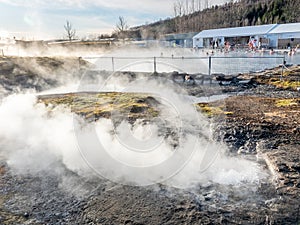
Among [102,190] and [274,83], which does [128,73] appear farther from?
[102,190]

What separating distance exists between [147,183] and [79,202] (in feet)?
3.11

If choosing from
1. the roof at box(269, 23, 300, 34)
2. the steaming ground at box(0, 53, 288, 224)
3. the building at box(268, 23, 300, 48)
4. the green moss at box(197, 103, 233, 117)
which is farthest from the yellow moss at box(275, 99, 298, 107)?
the roof at box(269, 23, 300, 34)

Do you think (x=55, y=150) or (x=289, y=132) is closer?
(x=55, y=150)

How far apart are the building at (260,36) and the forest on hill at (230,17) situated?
50.5ft

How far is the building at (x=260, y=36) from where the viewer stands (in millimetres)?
32622

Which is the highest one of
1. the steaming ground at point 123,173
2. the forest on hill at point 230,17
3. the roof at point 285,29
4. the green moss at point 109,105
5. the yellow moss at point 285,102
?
the forest on hill at point 230,17

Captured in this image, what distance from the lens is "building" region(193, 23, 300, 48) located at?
3262 centimetres

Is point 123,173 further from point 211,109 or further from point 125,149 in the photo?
point 211,109

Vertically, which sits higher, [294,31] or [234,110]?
[294,31]

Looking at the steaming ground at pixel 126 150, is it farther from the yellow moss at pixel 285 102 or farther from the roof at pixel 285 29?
the roof at pixel 285 29

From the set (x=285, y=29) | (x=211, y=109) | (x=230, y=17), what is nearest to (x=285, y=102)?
(x=211, y=109)

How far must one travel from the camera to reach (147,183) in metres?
3.64

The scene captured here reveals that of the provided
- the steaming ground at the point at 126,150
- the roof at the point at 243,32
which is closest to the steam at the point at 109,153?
the steaming ground at the point at 126,150

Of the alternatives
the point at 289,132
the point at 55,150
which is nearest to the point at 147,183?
the point at 55,150
